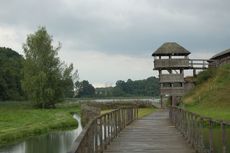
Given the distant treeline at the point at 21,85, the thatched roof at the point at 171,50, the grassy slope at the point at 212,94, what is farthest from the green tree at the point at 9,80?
the grassy slope at the point at 212,94

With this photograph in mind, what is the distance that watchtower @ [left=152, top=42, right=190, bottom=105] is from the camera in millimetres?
60763

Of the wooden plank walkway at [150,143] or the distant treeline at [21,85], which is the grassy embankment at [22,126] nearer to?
the wooden plank walkway at [150,143]

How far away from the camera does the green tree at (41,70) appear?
76.4 metres

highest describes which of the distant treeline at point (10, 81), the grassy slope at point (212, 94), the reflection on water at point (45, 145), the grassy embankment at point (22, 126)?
the distant treeline at point (10, 81)

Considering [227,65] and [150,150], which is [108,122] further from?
[227,65]

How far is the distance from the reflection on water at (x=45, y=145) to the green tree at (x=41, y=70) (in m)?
35.6

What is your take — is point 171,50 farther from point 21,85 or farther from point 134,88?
point 134,88

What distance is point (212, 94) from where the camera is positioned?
52.9 meters

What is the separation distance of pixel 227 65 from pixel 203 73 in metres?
3.73

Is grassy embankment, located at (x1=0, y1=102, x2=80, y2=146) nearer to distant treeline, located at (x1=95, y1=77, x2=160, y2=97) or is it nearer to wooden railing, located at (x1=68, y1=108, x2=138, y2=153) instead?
wooden railing, located at (x1=68, y1=108, x2=138, y2=153)

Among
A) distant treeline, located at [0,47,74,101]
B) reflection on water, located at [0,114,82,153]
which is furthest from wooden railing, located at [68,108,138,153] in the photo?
distant treeline, located at [0,47,74,101]

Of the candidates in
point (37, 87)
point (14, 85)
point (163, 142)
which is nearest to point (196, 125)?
point (163, 142)

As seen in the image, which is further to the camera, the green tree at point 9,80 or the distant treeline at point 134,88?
the distant treeline at point 134,88

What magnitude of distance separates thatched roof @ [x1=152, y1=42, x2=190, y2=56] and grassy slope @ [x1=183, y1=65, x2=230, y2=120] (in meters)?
4.60
